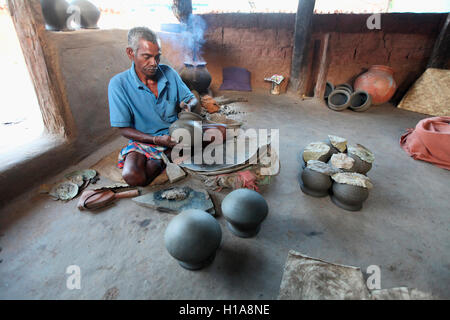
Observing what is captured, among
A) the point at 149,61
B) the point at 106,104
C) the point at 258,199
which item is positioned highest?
the point at 149,61

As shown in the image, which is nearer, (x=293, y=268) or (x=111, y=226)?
(x=293, y=268)

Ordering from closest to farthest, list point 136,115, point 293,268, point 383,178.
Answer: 1. point 293,268
2. point 136,115
3. point 383,178

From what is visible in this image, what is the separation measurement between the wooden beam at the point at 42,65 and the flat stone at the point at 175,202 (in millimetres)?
1289

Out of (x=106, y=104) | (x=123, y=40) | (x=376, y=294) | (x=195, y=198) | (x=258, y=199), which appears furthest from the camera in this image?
(x=123, y=40)

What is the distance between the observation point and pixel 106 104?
9.93ft

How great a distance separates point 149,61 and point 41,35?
1072mm

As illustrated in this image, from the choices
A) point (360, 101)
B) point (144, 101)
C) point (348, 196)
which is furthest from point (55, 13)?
point (360, 101)

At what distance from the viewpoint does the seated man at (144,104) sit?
2.16 metres

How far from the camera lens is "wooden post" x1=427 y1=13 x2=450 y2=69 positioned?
4.45m

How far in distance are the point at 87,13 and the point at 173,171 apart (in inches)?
113

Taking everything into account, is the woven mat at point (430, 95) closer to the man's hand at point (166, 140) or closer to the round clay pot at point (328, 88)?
the round clay pot at point (328, 88)

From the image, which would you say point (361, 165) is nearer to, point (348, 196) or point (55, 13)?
point (348, 196)

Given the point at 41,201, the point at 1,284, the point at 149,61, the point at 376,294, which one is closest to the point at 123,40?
the point at 149,61
